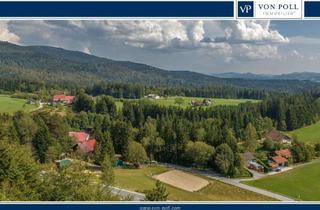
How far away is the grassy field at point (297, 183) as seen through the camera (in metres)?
20.9

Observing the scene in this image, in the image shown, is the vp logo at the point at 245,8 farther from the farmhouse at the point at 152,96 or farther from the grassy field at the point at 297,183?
the farmhouse at the point at 152,96

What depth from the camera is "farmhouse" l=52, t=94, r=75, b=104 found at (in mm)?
48972

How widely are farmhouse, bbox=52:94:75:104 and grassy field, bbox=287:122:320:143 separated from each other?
84.6 feet

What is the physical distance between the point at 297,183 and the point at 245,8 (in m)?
21.8

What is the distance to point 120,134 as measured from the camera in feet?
96.4

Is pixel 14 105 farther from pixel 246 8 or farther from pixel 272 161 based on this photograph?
pixel 246 8

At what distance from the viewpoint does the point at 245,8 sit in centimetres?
365

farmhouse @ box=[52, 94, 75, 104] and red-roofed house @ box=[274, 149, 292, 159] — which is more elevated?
farmhouse @ box=[52, 94, 75, 104]

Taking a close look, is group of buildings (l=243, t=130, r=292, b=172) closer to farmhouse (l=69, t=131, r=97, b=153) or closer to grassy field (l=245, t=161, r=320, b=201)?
grassy field (l=245, t=161, r=320, b=201)

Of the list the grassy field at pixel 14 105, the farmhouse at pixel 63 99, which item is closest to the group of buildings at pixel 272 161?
the grassy field at pixel 14 105

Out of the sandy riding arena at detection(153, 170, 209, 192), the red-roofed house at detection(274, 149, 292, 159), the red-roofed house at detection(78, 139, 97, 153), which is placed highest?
the red-roofed house at detection(78, 139, 97, 153)

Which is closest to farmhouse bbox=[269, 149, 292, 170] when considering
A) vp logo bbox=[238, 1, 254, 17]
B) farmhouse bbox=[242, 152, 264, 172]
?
farmhouse bbox=[242, 152, 264, 172]
